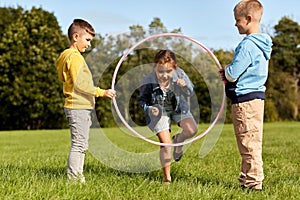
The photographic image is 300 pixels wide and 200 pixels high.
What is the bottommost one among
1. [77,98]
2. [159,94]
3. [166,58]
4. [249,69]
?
[77,98]

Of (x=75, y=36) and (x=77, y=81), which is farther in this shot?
(x=75, y=36)

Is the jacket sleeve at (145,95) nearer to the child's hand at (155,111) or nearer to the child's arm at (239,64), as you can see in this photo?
the child's hand at (155,111)

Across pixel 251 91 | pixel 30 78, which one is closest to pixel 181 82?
pixel 251 91

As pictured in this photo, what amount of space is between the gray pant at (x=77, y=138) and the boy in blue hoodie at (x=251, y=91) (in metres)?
1.63

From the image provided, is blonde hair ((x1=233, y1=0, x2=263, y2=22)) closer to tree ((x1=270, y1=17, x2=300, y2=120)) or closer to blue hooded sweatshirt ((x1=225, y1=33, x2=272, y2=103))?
blue hooded sweatshirt ((x1=225, y1=33, x2=272, y2=103))

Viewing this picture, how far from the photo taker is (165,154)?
5.75 metres

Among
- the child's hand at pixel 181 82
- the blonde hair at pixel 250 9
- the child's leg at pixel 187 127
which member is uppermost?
the blonde hair at pixel 250 9

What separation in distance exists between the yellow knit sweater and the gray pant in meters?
0.09

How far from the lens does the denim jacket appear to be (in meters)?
5.71

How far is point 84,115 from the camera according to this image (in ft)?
17.0

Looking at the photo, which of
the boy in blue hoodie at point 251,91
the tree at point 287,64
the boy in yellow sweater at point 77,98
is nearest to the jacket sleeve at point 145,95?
the boy in yellow sweater at point 77,98

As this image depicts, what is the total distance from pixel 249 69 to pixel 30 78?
1138 inches

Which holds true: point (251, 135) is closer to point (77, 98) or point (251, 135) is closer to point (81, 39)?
point (77, 98)

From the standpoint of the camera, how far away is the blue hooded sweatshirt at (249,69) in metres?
4.82
